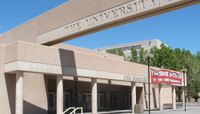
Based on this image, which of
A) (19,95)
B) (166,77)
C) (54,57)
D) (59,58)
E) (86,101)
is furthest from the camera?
(166,77)

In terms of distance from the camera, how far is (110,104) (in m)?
43.9

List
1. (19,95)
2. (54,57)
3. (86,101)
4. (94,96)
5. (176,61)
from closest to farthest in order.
Answer: (19,95)
(54,57)
(94,96)
(86,101)
(176,61)

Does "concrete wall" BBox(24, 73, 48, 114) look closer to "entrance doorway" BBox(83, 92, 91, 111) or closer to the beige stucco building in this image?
the beige stucco building

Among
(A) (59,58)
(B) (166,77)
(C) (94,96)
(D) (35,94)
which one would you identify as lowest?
(C) (94,96)

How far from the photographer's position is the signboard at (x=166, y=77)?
125ft

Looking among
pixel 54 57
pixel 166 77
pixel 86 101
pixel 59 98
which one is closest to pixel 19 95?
pixel 59 98

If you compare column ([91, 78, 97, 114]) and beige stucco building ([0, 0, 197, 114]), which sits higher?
beige stucco building ([0, 0, 197, 114])

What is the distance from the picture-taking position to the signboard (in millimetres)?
38000

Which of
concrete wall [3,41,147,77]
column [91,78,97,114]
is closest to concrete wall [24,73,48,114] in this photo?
concrete wall [3,41,147,77]

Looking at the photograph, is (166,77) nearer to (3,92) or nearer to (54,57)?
(54,57)

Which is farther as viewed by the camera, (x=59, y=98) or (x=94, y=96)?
(x=94, y=96)

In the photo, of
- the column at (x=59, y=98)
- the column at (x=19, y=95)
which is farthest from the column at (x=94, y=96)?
the column at (x=19, y=95)

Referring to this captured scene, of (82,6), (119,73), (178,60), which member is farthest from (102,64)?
(178,60)

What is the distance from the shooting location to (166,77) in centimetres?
4031
